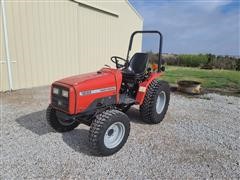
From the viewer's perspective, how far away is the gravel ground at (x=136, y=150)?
223 cm

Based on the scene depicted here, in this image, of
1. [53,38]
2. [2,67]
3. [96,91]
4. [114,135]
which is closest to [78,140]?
[114,135]

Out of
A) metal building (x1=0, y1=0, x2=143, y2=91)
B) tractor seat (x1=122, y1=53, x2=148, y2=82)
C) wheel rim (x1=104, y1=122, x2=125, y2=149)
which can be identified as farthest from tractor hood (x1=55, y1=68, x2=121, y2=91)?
metal building (x1=0, y1=0, x2=143, y2=91)

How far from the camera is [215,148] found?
110 inches

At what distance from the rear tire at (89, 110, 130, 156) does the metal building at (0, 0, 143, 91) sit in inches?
170

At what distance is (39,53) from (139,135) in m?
4.56

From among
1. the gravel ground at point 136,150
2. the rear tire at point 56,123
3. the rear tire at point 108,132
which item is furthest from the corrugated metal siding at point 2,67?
the rear tire at point 108,132

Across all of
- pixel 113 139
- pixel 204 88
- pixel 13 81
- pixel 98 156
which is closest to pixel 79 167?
pixel 98 156

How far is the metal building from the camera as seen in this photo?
5590mm

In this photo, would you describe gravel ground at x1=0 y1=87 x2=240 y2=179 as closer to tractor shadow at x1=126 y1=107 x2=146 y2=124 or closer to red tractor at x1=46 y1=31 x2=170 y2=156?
tractor shadow at x1=126 y1=107 x2=146 y2=124

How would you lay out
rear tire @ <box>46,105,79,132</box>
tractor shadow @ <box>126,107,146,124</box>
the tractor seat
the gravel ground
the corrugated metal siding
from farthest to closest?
the corrugated metal siding
tractor shadow @ <box>126,107,146,124</box>
the tractor seat
rear tire @ <box>46,105,79,132</box>
the gravel ground

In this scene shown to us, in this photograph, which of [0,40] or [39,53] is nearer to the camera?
[0,40]

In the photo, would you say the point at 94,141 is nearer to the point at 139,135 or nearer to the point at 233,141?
the point at 139,135

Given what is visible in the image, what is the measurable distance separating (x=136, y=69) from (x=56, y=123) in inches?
59.4

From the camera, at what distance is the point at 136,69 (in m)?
3.33
